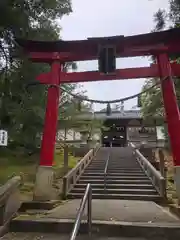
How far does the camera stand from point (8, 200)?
16.1 feet

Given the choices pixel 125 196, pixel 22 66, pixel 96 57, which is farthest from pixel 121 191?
pixel 22 66

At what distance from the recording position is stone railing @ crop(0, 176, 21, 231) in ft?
14.9

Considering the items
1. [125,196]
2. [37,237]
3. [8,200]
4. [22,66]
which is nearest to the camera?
[37,237]

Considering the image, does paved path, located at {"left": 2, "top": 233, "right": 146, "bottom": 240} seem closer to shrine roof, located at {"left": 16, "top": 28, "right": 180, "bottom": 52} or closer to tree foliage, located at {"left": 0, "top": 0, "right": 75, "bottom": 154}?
tree foliage, located at {"left": 0, "top": 0, "right": 75, "bottom": 154}

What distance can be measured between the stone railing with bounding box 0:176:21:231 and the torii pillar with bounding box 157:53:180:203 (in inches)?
170

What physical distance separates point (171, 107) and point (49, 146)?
159 inches

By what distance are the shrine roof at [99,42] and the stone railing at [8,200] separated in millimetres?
5116

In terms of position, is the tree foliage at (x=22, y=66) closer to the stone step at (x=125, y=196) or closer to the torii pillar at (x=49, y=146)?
the torii pillar at (x=49, y=146)

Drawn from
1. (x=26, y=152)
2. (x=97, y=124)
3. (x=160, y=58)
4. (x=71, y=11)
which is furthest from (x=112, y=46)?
(x=97, y=124)

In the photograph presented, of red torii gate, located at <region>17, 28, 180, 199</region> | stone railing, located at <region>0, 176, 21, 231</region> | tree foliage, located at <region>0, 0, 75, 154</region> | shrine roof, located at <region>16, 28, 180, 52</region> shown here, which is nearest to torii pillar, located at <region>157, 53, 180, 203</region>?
red torii gate, located at <region>17, 28, 180, 199</region>

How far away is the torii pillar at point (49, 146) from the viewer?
738 cm

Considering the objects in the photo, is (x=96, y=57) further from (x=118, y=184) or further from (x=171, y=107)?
(x=118, y=184)

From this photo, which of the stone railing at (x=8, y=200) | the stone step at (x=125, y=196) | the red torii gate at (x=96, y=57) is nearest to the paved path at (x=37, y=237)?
the stone railing at (x=8, y=200)

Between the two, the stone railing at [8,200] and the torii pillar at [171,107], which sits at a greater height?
the torii pillar at [171,107]
